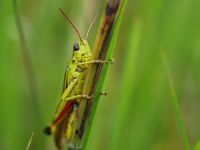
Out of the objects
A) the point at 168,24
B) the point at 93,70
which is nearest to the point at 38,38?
the point at 168,24

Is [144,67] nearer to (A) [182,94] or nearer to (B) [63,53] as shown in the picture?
(A) [182,94]

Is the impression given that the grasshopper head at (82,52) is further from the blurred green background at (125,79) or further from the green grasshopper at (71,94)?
the blurred green background at (125,79)

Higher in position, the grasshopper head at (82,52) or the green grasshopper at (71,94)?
the grasshopper head at (82,52)

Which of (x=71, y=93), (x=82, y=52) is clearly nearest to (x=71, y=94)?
(x=71, y=93)

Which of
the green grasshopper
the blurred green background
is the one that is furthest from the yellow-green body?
the blurred green background

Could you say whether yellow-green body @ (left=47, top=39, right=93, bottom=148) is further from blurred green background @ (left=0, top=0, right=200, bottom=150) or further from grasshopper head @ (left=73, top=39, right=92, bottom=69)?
blurred green background @ (left=0, top=0, right=200, bottom=150)

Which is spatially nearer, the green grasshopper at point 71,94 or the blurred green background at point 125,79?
the green grasshopper at point 71,94

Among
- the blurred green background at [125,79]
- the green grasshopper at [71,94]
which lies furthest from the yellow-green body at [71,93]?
the blurred green background at [125,79]
